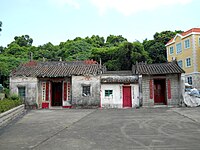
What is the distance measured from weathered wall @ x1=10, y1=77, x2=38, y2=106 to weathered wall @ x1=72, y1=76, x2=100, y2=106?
331cm

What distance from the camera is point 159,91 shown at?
2092 centimetres

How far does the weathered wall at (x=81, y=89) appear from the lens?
61.1 feet

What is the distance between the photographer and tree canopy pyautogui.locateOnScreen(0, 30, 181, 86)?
3184 cm

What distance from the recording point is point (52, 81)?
19672mm

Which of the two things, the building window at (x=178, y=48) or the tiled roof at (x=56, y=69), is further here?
the building window at (x=178, y=48)

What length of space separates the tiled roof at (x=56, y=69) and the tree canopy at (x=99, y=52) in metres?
6.35

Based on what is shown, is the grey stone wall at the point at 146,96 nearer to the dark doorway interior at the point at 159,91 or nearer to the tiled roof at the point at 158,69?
the tiled roof at the point at 158,69

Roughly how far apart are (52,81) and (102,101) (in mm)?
4785

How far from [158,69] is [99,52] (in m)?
20.2

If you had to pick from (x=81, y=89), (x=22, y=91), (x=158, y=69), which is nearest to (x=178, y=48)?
(x=158, y=69)

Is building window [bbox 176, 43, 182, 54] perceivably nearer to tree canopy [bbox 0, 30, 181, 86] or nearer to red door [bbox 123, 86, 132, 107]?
tree canopy [bbox 0, 30, 181, 86]

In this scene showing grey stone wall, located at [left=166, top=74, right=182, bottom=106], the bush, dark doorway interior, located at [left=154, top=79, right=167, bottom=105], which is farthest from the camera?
dark doorway interior, located at [left=154, top=79, right=167, bottom=105]

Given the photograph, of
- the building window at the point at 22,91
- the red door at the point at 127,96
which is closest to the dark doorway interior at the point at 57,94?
the building window at the point at 22,91

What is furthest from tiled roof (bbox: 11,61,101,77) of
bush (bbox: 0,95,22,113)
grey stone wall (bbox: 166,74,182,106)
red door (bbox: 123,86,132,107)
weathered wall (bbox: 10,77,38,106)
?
grey stone wall (bbox: 166,74,182,106)
